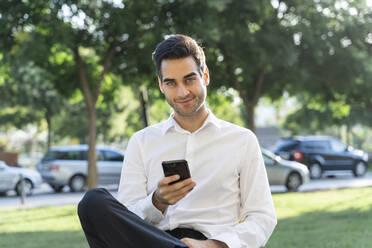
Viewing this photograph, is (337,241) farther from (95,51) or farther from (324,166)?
(324,166)

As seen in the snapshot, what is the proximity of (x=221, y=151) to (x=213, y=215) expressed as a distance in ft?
1.28

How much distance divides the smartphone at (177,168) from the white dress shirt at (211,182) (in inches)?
14.1

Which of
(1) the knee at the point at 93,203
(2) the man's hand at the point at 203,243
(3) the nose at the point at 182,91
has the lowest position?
(2) the man's hand at the point at 203,243

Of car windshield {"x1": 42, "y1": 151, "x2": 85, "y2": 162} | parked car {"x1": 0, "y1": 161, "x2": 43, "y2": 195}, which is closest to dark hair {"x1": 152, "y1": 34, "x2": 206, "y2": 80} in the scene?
parked car {"x1": 0, "y1": 161, "x2": 43, "y2": 195}

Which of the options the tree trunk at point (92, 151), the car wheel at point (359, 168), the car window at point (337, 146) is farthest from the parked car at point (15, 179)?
the car wheel at point (359, 168)

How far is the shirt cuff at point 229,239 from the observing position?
10.3ft

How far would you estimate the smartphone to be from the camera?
2.95 meters

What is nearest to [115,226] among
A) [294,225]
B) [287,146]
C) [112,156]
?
[294,225]

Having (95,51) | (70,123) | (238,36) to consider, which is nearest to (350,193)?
(238,36)

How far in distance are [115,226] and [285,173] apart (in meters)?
16.1

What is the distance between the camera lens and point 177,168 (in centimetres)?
297

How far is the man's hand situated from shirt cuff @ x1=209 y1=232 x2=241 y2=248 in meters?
0.03

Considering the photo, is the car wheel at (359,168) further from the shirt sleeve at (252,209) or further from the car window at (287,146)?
the shirt sleeve at (252,209)

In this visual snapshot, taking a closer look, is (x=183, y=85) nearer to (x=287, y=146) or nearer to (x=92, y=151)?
(x=92, y=151)
